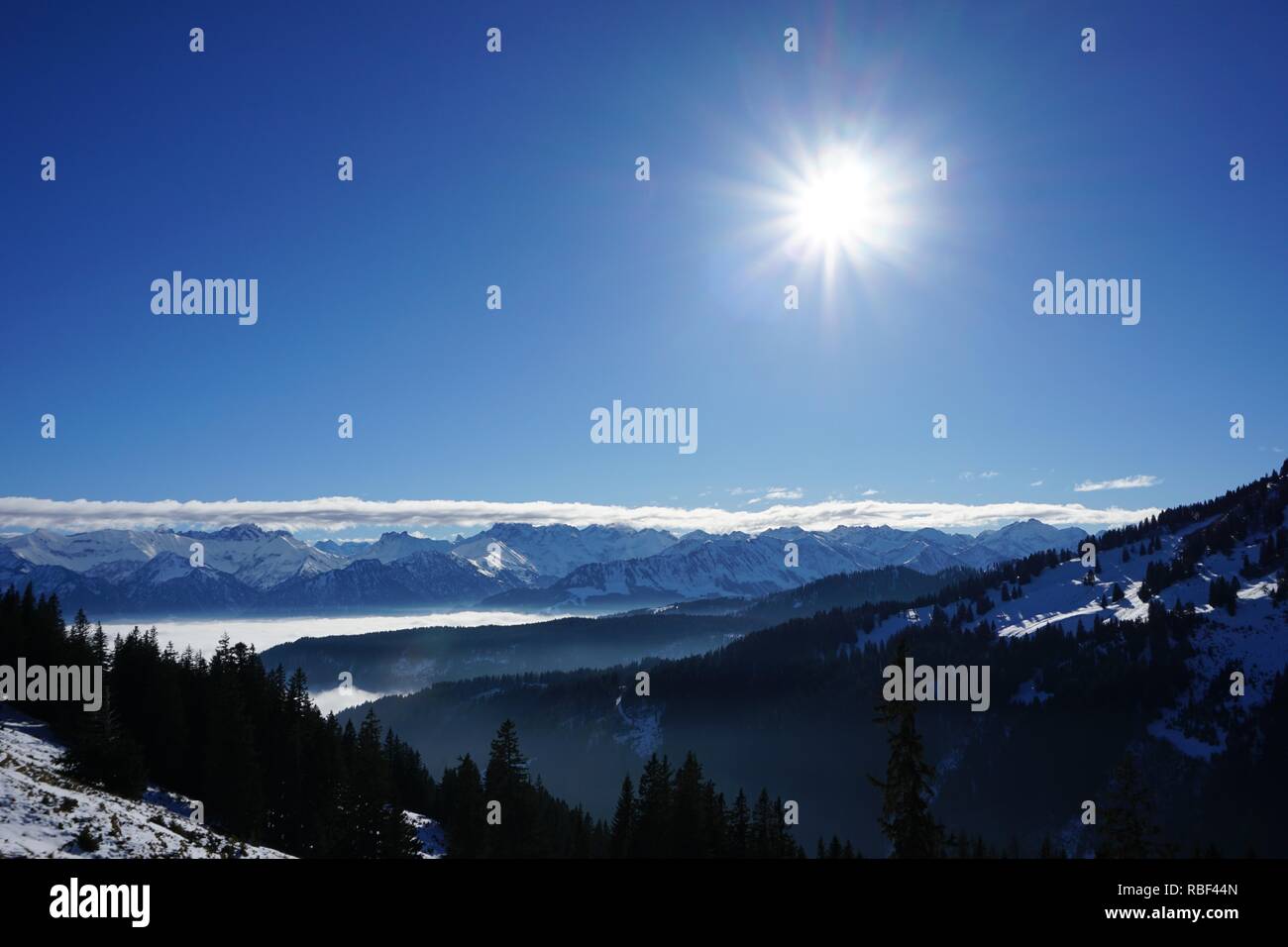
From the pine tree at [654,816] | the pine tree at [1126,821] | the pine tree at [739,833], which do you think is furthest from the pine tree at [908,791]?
the pine tree at [739,833]

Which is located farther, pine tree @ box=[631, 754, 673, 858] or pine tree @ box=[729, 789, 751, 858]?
pine tree @ box=[729, 789, 751, 858]

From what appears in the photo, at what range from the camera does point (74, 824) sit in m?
24.3

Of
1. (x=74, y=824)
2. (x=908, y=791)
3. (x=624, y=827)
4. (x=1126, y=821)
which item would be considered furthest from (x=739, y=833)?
(x=74, y=824)

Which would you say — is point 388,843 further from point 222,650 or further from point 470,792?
point 222,650

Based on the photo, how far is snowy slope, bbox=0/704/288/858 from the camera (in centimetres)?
2160

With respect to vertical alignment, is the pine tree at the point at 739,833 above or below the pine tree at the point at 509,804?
below

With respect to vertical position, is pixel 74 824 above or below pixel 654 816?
above

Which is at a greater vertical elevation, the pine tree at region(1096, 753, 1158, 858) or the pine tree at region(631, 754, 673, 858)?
the pine tree at region(1096, 753, 1158, 858)

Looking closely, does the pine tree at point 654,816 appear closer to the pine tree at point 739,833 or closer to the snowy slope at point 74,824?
the pine tree at point 739,833

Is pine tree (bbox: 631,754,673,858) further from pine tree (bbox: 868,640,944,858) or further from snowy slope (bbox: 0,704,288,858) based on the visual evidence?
snowy slope (bbox: 0,704,288,858)

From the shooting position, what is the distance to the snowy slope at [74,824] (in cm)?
2160

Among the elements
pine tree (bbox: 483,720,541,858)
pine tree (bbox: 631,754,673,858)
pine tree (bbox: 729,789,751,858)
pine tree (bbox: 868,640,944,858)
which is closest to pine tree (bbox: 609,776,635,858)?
pine tree (bbox: 631,754,673,858)

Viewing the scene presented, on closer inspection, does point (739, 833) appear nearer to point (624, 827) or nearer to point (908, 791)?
point (624, 827)
